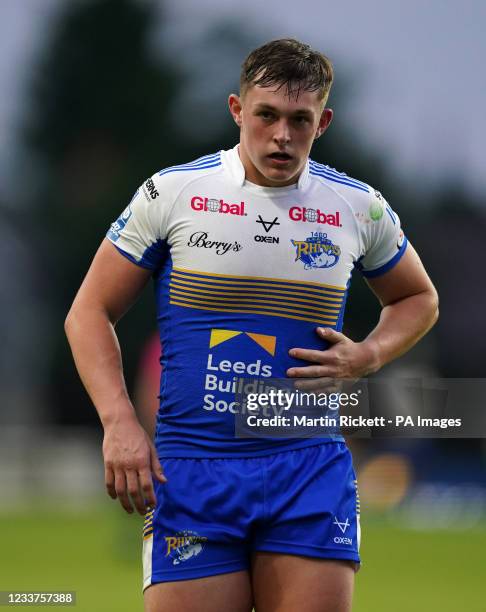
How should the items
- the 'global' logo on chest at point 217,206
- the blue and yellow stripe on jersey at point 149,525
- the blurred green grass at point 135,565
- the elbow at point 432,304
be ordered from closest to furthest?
1. the blue and yellow stripe on jersey at point 149,525
2. the 'global' logo on chest at point 217,206
3. the elbow at point 432,304
4. the blurred green grass at point 135,565

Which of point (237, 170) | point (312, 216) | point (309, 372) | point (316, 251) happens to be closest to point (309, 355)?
point (309, 372)

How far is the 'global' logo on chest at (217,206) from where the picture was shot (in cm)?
480

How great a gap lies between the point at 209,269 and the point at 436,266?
92.8 feet

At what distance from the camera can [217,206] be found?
15.8 ft

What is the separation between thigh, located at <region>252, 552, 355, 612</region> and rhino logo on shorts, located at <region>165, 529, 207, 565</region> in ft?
0.69

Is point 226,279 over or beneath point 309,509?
over

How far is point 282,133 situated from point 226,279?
552mm

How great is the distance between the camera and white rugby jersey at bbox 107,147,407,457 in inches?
186

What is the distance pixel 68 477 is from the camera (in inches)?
1062

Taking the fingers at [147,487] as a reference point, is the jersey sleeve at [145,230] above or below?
above

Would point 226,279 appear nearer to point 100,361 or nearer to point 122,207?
point 100,361

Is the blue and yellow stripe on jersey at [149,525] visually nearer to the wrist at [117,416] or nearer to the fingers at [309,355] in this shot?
the wrist at [117,416]

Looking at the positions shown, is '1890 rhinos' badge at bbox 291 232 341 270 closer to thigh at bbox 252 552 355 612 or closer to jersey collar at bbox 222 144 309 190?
jersey collar at bbox 222 144 309 190

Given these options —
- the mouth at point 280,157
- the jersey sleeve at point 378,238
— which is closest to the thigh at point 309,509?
the jersey sleeve at point 378,238
